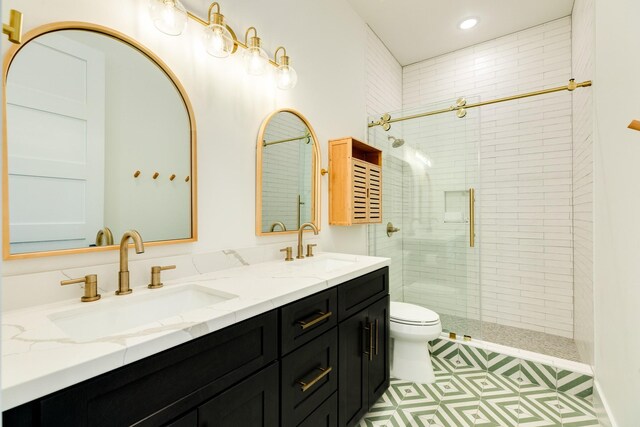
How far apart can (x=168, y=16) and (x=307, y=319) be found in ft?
4.30

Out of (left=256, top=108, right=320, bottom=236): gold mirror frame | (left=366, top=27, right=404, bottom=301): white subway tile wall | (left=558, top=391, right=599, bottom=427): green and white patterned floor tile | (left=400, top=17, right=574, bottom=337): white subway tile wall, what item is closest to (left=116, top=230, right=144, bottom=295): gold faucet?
(left=256, top=108, right=320, bottom=236): gold mirror frame

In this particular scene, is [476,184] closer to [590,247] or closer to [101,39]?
[590,247]

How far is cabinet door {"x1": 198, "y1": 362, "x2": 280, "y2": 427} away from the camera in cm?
88

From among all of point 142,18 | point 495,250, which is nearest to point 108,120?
point 142,18

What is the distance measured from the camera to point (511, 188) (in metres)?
2.95

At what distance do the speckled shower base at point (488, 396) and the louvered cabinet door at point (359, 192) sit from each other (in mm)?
1151

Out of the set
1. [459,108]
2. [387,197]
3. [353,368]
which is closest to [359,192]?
[387,197]

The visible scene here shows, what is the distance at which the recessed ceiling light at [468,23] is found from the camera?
276cm

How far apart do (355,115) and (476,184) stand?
1122 mm

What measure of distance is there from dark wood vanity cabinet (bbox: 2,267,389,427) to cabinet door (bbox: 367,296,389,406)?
0.01 meters

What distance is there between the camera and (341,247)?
240cm

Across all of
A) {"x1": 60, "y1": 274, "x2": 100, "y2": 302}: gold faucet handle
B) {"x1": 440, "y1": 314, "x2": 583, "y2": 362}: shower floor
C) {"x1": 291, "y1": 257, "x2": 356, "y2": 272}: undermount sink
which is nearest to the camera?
{"x1": 60, "y1": 274, "x2": 100, "y2": 302}: gold faucet handle

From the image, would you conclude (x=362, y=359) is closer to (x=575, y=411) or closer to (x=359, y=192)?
(x=359, y=192)

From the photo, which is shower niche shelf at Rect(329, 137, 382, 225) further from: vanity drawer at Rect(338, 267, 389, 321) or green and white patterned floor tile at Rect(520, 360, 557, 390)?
green and white patterned floor tile at Rect(520, 360, 557, 390)
